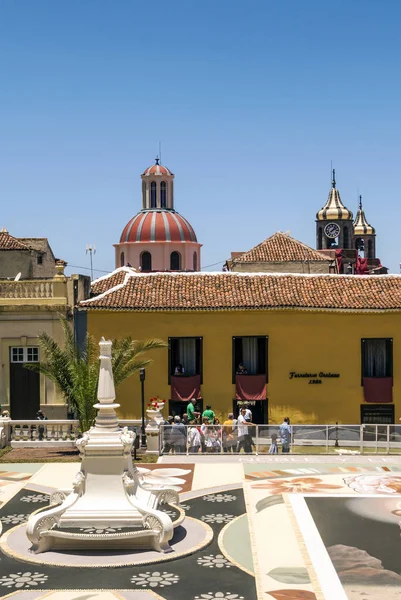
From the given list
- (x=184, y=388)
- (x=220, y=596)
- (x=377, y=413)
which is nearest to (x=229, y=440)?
(x=184, y=388)

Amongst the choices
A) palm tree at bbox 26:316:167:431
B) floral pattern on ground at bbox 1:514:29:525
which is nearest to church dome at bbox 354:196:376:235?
palm tree at bbox 26:316:167:431

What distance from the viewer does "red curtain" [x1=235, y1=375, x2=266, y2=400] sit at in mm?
36188

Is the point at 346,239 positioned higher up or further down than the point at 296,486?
higher up

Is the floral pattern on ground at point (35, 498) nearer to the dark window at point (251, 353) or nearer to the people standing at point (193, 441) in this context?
the people standing at point (193, 441)

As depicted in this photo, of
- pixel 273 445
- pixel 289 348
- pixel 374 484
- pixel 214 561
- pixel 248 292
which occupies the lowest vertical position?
pixel 214 561

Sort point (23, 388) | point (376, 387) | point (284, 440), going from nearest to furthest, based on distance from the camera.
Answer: point (284, 440) < point (23, 388) < point (376, 387)

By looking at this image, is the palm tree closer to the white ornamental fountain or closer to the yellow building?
the yellow building

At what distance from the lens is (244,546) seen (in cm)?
1759

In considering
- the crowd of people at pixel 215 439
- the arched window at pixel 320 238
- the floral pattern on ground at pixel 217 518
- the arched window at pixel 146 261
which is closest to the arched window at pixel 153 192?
the arched window at pixel 146 261

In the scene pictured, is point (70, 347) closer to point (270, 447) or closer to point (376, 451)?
point (270, 447)

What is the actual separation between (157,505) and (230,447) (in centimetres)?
923

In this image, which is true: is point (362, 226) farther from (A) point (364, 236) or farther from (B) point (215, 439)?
(B) point (215, 439)

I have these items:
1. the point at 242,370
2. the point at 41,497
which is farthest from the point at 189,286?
the point at 41,497

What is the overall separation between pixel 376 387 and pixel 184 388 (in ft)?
24.4
